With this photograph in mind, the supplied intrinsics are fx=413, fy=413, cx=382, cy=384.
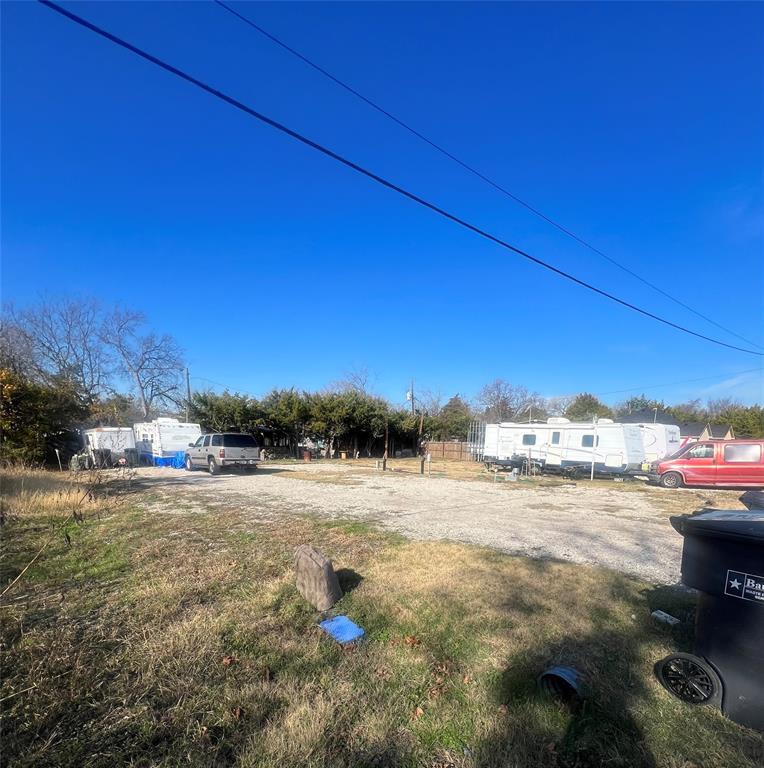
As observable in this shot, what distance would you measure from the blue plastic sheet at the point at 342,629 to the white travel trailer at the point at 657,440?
63.9 feet

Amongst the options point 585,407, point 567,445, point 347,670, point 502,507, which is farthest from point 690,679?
point 585,407

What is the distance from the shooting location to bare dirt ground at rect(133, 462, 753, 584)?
6551 mm

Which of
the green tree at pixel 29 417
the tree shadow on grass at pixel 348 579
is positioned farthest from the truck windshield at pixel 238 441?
the tree shadow on grass at pixel 348 579

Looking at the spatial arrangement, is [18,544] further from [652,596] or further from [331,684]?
[652,596]

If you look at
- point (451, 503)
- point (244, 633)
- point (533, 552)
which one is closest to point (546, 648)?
point (244, 633)

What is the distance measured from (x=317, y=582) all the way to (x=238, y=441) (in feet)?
51.9

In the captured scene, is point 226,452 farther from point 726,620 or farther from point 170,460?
point 726,620

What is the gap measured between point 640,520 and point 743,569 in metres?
7.63

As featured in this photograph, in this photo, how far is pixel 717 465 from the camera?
14.6 metres

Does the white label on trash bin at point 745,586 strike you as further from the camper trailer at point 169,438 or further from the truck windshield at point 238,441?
the camper trailer at point 169,438

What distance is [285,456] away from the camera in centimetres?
3181

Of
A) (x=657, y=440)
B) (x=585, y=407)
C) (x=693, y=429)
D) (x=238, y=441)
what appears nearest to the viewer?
(x=238, y=441)

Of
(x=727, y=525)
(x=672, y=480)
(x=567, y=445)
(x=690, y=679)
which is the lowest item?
(x=690, y=679)

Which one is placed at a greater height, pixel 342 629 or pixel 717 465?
pixel 717 465
